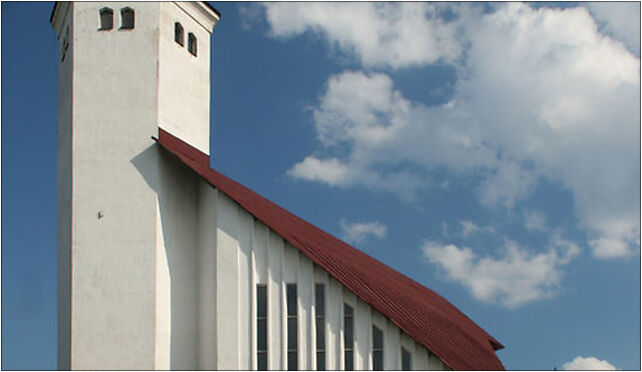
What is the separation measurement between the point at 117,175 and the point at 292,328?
239 inches

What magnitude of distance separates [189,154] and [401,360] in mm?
7971

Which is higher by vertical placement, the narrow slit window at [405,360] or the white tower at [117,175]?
the white tower at [117,175]

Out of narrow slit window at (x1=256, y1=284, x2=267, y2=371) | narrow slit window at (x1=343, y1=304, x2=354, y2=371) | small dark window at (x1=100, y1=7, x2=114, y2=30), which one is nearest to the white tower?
small dark window at (x1=100, y1=7, x2=114, y2=30)

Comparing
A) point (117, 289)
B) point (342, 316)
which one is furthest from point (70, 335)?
point (342, 316)

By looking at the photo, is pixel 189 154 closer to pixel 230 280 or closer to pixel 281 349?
pixel 230 280

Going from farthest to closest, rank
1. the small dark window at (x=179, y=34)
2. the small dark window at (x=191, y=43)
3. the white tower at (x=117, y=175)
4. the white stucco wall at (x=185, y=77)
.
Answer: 1. the small dark window at (x=191, y=43)
2. the small dark window at (x=179, y=34)
3. the white stucco wall at (x=185, y=77)
4. the white tower at (x=117, y=175)

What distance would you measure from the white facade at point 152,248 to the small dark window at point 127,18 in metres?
0.13

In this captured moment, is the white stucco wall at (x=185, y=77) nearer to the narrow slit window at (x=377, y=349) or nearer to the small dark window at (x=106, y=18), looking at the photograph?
the small dark window at (x=106, y=18)

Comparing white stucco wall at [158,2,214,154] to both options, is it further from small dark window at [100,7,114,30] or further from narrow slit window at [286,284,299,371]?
narrow slit window at [286,284,299,371]

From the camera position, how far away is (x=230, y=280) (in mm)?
20672

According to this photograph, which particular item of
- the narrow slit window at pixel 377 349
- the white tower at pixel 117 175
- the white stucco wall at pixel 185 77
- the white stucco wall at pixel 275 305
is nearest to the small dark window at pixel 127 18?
the white tower at pixel 117 175

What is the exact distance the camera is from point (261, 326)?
20438 millimetres

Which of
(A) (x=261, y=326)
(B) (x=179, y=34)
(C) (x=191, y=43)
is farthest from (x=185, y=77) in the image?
(A) (x=261, y=326)

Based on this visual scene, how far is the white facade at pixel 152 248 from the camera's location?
66.4ft
